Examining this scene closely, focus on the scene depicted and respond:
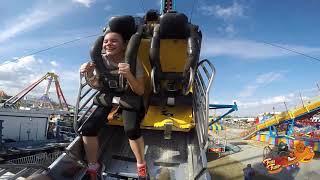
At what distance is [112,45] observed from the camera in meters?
4.10

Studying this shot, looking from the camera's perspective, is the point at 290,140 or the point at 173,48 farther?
the point at 290,140

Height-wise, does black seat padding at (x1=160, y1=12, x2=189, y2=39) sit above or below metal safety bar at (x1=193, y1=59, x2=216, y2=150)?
above

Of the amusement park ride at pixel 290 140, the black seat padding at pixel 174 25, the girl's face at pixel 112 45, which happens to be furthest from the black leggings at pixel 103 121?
the amusement park ride at pixel 290 140

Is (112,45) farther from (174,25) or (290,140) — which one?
(290,140)

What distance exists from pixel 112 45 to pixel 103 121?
1080mm

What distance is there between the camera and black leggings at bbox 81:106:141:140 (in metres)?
3.83

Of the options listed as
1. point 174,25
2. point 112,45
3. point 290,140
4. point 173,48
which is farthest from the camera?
point 290,140

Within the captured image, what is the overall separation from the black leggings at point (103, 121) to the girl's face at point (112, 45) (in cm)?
81

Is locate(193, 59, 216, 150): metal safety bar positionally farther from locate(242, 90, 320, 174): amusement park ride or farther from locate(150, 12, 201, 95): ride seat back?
locate(242, 90, 320, 174): amusement park ride

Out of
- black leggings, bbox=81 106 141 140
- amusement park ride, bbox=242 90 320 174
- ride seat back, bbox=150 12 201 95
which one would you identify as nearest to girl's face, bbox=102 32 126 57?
ride seat back, bbox=150 12 201 95

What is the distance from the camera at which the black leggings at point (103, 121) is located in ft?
12.6

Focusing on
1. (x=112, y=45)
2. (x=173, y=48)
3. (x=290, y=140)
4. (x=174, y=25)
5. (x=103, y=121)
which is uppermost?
(x=174, y=25)

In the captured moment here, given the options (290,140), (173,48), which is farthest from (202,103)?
(290,140)

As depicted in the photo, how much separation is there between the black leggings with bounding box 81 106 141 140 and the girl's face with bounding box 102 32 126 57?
812 millimetres
